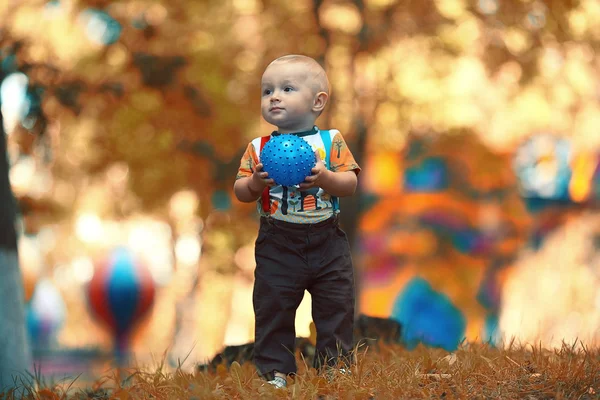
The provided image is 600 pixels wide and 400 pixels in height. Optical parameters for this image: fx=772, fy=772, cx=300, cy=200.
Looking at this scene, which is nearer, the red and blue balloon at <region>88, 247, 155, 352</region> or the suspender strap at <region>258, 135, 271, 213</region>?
the suspender strap at <region>258, 135, 271, 213</region>

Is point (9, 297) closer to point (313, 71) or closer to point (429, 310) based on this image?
point (313, 71)

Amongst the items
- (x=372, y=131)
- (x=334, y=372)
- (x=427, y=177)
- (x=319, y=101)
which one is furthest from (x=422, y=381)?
(x=427, y=177)

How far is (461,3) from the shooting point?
9.58 m

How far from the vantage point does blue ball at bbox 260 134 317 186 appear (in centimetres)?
340

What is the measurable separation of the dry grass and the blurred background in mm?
1763

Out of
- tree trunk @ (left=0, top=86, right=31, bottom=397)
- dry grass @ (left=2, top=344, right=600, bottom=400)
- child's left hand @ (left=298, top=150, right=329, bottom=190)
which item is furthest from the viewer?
tree trunk @ (left=0, top=86, right=31, bottom=397)

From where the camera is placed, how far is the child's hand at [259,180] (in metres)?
3.50

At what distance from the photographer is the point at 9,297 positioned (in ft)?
17.7

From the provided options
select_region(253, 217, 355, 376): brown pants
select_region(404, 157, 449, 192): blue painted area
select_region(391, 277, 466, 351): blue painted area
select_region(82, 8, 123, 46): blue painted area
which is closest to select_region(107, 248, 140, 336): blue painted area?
select_region(391, 277, 466, 351): blue painted area

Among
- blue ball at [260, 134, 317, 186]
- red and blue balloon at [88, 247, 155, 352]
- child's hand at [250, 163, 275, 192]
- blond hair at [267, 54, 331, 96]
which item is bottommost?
red and blue balloon at [88, 247, 155, 352]

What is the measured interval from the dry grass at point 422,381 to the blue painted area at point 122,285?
797 inches

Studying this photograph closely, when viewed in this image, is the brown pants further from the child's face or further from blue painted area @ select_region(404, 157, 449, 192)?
blue painted area @ select_region(404, 157, 449, 192)

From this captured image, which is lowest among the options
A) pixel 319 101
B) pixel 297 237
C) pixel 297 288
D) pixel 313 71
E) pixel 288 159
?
pixel 297 288

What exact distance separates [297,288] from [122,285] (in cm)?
2109
